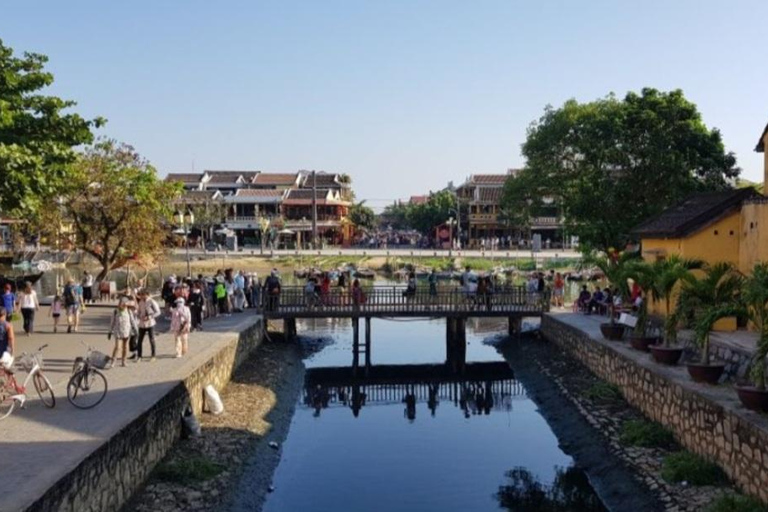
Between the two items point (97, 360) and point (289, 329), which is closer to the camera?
point (97, 360)

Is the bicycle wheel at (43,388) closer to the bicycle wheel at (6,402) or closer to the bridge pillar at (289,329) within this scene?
the bicycle wheel at (6,402)

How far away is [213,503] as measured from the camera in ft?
42.8

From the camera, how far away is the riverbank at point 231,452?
1300cm

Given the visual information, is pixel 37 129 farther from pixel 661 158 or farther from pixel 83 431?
pixel 661 158

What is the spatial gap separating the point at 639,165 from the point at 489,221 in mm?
54663

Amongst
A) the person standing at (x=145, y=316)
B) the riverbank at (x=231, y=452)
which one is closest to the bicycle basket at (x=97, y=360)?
the riverbank at (x=231, y=452)

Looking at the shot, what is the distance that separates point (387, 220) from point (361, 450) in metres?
137

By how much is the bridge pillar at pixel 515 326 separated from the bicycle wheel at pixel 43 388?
20.1 meters

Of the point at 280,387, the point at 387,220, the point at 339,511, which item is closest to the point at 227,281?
the point at 280,387

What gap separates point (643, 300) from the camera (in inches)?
781

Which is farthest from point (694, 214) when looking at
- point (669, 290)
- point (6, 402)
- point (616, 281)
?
point (6, 402)

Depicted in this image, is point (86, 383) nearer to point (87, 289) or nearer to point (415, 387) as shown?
point (415, 387)

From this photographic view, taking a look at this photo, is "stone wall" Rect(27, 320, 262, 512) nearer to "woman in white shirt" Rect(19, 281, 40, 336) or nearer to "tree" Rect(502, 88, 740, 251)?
"woman in white shirt" Rect(19, 281, 40, 336)

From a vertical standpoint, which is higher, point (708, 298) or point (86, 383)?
point (708, 298)
